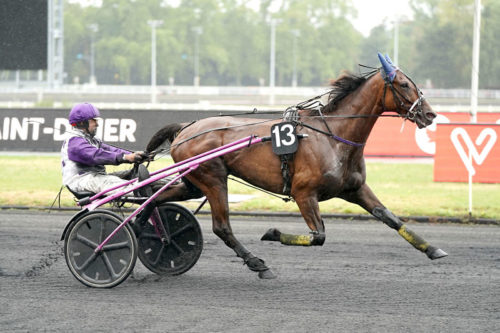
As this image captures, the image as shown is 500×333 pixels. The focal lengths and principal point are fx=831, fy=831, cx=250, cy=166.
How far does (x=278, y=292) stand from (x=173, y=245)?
122cm

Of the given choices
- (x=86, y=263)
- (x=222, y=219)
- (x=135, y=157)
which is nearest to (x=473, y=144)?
(x=222, y=219)

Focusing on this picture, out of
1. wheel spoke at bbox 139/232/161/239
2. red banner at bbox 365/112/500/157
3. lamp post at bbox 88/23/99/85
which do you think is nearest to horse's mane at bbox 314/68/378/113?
wheel spoke at bbox 139/232/161/239

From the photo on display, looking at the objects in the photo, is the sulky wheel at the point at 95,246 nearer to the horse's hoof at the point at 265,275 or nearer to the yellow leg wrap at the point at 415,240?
the horse's hoof at the point at 265,275

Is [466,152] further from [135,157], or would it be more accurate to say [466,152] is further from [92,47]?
[92,47]

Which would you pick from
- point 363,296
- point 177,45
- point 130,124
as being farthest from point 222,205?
point 177,45

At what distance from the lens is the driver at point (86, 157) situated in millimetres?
6895

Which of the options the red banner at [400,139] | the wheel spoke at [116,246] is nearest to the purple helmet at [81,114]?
the wheel spoke at [116,246]

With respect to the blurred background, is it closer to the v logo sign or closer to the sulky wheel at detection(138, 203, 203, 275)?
the v logo sign

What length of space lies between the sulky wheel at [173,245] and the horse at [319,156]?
0.28 m

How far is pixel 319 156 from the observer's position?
6.92m

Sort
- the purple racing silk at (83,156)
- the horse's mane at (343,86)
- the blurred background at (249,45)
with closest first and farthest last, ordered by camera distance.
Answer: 1. the purple racing silk at (83,156)
2. the horse's mane at (343,86)
3. the blurred background at (249,45)

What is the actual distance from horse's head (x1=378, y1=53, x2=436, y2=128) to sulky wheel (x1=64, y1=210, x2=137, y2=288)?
247 centimetres

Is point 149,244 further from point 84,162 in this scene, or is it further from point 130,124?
point 130,124

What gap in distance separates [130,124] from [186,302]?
951 cm
